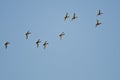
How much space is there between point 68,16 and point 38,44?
51.6 ft

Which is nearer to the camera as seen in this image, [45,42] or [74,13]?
[74,13]

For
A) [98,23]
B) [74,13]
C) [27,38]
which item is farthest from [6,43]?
[98,23]

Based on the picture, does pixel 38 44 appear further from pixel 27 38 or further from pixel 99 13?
pixel 99 13

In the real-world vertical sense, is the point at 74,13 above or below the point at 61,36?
above

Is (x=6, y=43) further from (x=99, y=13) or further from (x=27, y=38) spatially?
(x=99, y=13)

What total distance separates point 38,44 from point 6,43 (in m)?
12.1

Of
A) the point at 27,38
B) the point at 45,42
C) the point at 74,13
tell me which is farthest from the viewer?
the point at 45,42

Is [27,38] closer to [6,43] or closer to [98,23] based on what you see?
[6,43]

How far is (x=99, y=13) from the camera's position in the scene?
295 feet

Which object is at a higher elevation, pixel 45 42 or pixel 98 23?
pixel 98 23

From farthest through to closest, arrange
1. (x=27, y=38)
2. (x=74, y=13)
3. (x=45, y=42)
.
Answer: (x=45, y=42) < (x=74, y=13) < (x=27, y=38)

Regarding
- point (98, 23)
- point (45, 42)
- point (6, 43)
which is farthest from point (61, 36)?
point (6, 43)

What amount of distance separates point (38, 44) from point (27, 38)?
9.47 metres

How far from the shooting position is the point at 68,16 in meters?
88.4
